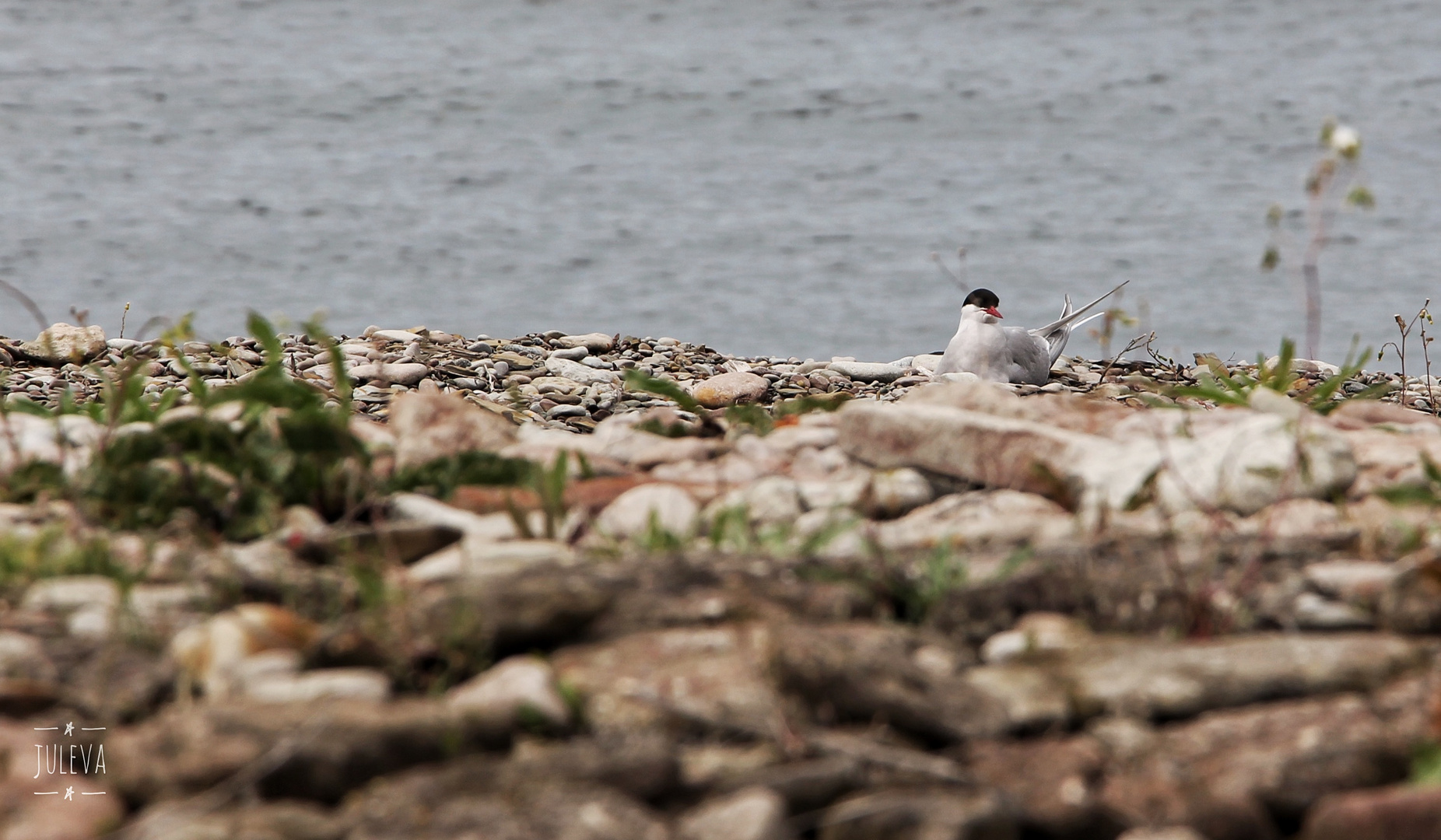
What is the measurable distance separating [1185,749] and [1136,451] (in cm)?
116

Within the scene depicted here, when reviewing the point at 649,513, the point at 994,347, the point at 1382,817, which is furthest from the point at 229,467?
the point at 994,347

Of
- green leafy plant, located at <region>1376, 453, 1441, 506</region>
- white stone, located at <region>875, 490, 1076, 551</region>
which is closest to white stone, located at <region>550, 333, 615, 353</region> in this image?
white stone, located at <region>875, 490, 1076, 551</region>

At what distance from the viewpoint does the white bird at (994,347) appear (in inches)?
270

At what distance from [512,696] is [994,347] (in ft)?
17.1

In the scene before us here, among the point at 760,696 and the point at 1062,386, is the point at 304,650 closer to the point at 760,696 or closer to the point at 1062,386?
the point at 760,696

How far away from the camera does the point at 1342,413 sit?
3.96 meters

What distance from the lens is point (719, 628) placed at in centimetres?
221

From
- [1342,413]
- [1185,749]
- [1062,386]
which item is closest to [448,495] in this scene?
[1185,749]

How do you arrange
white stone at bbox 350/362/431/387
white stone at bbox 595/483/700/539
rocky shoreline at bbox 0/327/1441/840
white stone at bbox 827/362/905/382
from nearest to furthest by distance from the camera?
1. rocky shoreline at bbox 0/327/1441/840
2. white stone at bbox 595/483/700/539
3. white stone at bbox 350/362/431/387
4. white stone at bbox 827/362/905/382

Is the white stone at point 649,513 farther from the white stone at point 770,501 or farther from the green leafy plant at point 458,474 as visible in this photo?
the green leafy plant at point 458,474

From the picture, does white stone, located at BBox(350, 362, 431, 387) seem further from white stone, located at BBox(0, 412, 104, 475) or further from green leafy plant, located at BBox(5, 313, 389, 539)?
green leafy plant, located at BBox(5, 313, 389, 539)

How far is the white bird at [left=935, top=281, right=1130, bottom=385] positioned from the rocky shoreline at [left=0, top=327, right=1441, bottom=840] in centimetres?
338

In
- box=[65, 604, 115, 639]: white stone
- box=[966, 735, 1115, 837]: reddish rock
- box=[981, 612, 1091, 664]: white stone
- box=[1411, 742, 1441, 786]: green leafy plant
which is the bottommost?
box=[966, 735, 1115, 837]: reddish rock

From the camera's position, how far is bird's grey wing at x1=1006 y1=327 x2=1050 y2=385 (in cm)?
697
